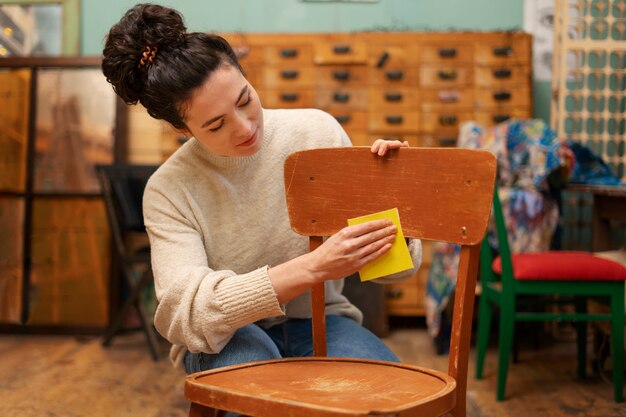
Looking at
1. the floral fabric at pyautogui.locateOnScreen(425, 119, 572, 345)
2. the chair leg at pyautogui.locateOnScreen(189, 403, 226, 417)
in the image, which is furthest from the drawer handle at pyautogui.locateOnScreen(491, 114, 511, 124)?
the chair leg at pyautogui.locateOnScreen(189, 403, 226, 417)

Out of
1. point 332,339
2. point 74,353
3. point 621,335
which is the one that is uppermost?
point 332,339

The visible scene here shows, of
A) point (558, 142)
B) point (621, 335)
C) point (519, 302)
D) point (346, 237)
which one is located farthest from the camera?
point (558, 142)

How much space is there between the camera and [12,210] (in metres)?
3.96

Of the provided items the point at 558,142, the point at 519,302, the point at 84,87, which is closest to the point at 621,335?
the point at 519,302

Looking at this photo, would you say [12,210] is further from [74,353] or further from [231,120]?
[231,120]

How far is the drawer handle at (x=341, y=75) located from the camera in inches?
153

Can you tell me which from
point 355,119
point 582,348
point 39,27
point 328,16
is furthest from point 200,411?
point 39,27

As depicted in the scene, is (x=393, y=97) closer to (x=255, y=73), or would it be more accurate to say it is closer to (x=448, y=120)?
(x=448, y=120)

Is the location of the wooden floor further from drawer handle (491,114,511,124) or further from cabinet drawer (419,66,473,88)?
cabinet drawer (419,66,473,88)

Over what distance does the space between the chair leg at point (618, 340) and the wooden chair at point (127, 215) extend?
197 cm

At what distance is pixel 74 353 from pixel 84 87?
4.58 ft

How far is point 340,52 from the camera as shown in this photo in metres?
3.88

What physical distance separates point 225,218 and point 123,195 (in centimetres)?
212

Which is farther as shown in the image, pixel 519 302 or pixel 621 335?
pixel 519 302
